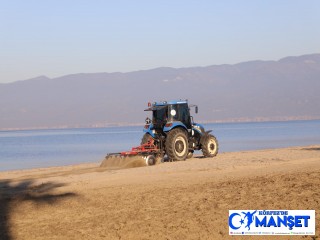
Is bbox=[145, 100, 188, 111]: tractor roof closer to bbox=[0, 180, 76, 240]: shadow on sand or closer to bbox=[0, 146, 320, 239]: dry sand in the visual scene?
bbox=[0, 146, 320, 239]: dry sand

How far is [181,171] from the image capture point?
18312 mm

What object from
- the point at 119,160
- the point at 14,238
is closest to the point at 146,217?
the point at 14,238

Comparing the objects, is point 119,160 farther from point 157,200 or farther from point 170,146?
point 157,200

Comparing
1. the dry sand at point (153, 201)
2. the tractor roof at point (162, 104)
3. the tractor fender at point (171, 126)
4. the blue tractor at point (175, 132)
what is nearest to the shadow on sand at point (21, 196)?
the dry sand at point (153, 201)

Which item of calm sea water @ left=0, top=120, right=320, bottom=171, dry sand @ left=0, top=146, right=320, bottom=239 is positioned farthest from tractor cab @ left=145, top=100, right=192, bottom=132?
calm sea water @ left=0, top=120, right=320, bottom=171

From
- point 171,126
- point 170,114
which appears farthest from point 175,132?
point 170,114

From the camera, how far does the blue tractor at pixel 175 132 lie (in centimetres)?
2212

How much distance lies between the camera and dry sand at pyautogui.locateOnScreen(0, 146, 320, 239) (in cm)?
1056

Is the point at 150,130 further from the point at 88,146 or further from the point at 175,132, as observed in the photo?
the point at 88,146

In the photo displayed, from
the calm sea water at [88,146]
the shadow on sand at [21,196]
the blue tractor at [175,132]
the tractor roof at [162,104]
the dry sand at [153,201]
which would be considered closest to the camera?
the dry sand at [153,201]

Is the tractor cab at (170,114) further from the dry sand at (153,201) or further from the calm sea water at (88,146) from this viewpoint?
the calm sea water at (88,146)

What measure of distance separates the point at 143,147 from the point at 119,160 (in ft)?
3.18

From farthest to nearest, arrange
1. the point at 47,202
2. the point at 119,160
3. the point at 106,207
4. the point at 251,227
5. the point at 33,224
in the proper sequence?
1. the point at 119,160
2. the point at 47,202
3. the point at 106,207
4. the point at 33,224
5. the point at 251,227

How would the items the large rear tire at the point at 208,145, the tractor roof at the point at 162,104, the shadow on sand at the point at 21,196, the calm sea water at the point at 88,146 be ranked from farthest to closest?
1. the calm sea water at the point at 88,146
2. the large rear tire at the point at 208,145
3. the tractor roof at the point at 162,104
4. the shadow on sand at the point at 21,196
